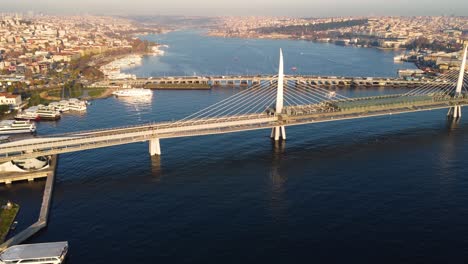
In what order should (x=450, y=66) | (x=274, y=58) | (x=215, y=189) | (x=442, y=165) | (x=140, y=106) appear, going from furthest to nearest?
(x=274, y=58), (x=450, y=66), (x=140, y=106), (x=442, y=165), (x=215, y=189)

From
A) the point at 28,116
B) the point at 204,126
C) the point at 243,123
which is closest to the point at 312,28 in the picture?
the point at 28,116

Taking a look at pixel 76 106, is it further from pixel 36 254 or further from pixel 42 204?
pixel 36 254

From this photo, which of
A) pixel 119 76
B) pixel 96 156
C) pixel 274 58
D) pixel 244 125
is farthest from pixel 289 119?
pixel 274 58

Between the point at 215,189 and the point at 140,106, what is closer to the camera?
the point at 215,189

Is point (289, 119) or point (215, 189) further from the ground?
point (289, 119)

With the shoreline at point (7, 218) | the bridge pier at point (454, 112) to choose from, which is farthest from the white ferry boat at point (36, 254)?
the bridge pier at point (454, 112)

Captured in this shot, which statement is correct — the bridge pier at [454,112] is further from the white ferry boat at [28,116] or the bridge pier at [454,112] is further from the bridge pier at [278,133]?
the white ferry boat at [28,116]

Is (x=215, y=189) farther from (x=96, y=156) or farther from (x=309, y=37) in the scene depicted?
(x=309, y=37)
